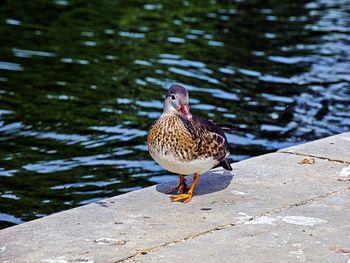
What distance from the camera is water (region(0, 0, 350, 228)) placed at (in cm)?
924

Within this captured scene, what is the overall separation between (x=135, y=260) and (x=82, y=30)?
1161 cm

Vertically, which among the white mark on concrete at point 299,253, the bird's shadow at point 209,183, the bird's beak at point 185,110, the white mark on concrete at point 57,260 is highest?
the bird's beak at point 185,110

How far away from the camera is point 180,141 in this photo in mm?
6062

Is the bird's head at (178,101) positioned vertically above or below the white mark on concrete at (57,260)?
above

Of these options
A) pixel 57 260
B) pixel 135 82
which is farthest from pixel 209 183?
pixel 135 82

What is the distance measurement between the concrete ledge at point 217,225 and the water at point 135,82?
2150mm

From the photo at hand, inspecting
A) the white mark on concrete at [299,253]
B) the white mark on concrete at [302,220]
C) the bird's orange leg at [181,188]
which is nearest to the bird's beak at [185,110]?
the bird's orange leg at [181,188]

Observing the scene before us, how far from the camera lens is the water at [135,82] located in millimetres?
9242

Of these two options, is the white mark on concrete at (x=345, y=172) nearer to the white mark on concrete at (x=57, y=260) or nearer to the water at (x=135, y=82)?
the white mark on concrete at (x=57, y=260)

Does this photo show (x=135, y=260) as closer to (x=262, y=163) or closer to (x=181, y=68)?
(x=262, y=163)

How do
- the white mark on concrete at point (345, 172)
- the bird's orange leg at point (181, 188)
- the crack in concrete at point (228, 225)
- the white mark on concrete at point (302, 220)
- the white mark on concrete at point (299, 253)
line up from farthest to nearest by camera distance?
the white mark on concrete at point (345, 172)
the bird's orange leg at point (181, 188)
the white mark on concrete at point (302, 220)
the crack in concrete at point (228, 225)
the white mark on concrete at point (299, 253)

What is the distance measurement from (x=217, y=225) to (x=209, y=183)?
115 cm

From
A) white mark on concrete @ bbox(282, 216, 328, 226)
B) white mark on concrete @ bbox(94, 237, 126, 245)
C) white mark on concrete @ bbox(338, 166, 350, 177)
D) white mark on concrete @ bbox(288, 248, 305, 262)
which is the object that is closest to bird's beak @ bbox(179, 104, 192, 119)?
white mark on concrete @ bbox(282, 216, 328, 226)

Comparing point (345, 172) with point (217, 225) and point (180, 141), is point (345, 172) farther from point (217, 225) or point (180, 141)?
point (217, 225)
